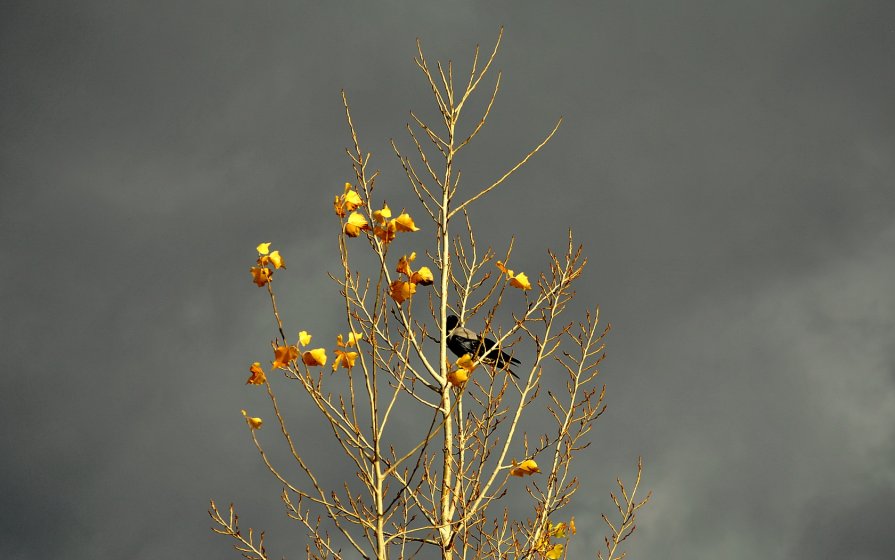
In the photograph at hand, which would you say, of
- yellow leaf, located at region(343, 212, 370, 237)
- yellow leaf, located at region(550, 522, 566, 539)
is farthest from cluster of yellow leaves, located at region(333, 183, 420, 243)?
yellow leaf, located at region(550, 522, 566, 539)

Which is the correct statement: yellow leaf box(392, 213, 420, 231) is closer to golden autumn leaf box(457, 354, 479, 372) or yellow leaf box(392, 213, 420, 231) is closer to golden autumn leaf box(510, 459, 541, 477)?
golden autumn leaf box(457, 354, 479, 372)

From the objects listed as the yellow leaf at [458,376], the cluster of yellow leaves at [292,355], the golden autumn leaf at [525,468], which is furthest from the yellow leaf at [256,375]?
the golden autumn leaf at [525,468]

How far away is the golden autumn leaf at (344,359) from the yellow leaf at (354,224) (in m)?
0.71

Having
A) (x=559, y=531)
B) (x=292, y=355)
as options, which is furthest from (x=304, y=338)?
(x=559, y=531)

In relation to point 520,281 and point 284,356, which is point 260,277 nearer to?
point 284,356

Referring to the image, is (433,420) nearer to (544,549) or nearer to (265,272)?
(265,272)

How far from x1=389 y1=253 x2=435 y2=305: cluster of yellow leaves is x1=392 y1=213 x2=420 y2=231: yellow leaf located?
0.61 ft

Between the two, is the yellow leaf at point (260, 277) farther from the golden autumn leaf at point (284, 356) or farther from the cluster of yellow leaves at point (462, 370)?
the cluster of yellow leaves at point (462, 370)

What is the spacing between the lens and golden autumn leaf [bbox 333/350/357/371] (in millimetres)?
4727

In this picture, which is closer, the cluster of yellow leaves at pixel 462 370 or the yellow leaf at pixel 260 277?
the yellow leaf at pixel 260 277

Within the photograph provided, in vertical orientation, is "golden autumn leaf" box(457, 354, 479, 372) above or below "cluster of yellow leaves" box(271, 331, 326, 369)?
above

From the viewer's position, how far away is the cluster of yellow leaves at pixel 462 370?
5293 mm

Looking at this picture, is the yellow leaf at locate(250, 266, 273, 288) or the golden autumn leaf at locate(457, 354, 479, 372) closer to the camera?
the yellow leaf at locate(250, 266, 273, 288)

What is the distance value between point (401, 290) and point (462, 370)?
0.64 m
